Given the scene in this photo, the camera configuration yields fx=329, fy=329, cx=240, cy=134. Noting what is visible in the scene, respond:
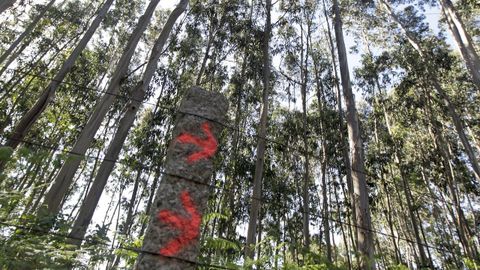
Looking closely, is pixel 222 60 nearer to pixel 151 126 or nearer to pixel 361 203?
pixel 151 126

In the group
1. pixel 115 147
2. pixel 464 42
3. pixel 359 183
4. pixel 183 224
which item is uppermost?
pixel 464 42

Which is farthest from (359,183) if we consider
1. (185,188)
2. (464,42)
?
(464,42)

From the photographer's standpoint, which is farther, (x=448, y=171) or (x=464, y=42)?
(x=448, y=171)

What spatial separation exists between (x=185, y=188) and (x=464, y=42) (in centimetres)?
959

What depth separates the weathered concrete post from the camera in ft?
4.08

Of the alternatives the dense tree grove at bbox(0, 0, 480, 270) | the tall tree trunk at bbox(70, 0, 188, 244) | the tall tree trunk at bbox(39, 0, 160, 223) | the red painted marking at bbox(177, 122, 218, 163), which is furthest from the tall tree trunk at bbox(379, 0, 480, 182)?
the red painted marking at bbox(177, 122, 218, 163)

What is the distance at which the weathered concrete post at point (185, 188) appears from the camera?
1244 millimetres

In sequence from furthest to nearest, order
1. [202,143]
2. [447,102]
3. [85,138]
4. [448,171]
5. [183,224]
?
[448,171] → [447,102] → [85,138] → [202,143] → [183,224]

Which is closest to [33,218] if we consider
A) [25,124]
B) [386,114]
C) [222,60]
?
[25,124]

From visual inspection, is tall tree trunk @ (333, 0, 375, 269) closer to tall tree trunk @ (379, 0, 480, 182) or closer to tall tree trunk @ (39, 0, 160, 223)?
tall tree trunk @ (39, 0, 160, 223)

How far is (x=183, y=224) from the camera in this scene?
1.30m

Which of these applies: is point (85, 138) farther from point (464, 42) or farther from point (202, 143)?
point (464, 42)

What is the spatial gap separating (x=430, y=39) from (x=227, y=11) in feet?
29.5

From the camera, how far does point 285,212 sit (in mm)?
17047
